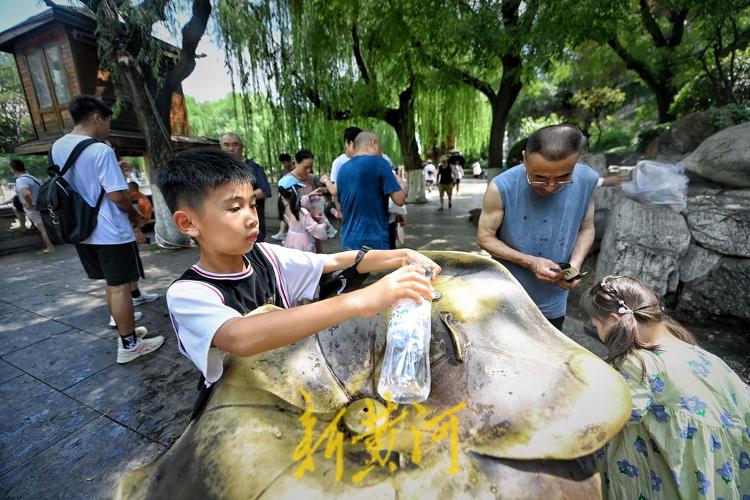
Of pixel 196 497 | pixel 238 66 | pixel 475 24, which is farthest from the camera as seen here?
pixel 238 66

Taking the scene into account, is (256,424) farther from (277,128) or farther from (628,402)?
(277,128)

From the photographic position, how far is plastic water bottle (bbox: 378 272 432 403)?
1001 mm

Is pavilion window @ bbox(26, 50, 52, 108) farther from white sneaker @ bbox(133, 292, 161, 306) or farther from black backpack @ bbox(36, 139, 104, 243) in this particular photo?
black backpack @ bbox(36, 139, 104, 243)

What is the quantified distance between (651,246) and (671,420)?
302 cm

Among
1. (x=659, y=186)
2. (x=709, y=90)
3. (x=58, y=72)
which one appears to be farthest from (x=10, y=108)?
(x=709, y=90)

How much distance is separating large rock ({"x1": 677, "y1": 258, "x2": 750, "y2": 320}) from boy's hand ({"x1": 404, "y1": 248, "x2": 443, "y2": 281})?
3.57 m

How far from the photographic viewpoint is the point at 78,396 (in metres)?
2.47

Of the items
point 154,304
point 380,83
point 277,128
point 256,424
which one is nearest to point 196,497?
point 256,424

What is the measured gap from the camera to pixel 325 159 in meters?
9.91

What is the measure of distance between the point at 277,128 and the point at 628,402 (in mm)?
8471

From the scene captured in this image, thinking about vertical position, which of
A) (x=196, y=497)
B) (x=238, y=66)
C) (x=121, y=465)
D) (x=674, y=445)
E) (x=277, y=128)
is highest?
(x=238, y=66)

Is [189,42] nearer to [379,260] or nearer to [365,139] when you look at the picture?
[365,139]

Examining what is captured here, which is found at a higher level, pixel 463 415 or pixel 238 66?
pixel 238 66

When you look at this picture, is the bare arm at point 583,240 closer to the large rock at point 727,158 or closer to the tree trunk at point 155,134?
the large rock at point 727,158
